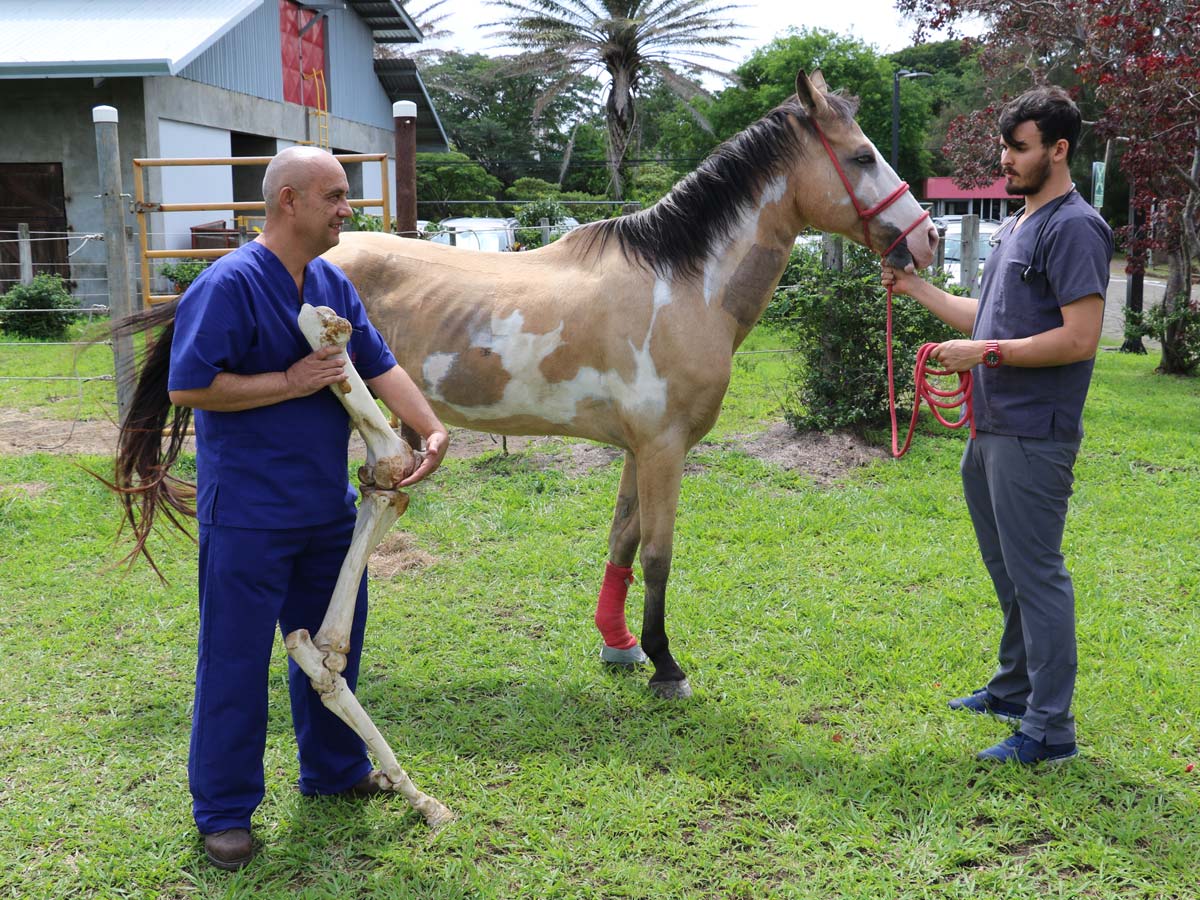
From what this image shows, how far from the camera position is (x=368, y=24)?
24.0m

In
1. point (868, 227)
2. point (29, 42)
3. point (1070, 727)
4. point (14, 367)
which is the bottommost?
point (1070, 727)

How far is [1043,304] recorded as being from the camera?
305 cm

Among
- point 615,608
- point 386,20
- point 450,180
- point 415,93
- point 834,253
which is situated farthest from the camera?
point 450,180

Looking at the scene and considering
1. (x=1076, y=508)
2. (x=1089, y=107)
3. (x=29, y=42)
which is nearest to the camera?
(x=1076, y=508)

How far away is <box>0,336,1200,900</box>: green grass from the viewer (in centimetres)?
272

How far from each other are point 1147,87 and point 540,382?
890 cm

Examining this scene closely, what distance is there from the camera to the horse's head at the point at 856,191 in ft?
11.4

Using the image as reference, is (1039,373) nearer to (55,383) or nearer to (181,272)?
(55,383)

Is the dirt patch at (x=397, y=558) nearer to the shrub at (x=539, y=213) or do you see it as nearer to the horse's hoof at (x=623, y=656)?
the horse's hoof at (x=623, y=656)

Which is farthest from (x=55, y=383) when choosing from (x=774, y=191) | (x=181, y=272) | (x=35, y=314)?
(x=774, y=191)

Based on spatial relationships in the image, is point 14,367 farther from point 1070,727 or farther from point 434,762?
point 1070,727

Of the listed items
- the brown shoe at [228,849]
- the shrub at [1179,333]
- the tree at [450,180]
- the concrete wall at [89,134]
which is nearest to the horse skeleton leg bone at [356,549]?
the brown shoe at [228,849]

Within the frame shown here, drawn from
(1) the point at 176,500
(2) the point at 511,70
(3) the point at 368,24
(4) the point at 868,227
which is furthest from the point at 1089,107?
(1) the point at 176,500

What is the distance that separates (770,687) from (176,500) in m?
2.33
